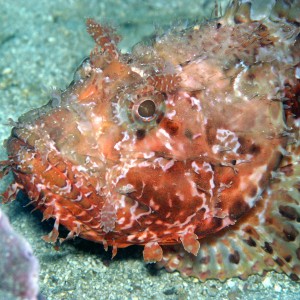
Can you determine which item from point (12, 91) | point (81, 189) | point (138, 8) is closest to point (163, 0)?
point (138, 8)

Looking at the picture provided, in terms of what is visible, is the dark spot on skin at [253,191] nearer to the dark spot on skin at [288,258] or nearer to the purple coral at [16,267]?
the dark spot on skin at [288,258]

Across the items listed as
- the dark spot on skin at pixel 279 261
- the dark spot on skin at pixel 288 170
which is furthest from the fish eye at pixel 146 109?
the dark spot on skin at pixel 279 261

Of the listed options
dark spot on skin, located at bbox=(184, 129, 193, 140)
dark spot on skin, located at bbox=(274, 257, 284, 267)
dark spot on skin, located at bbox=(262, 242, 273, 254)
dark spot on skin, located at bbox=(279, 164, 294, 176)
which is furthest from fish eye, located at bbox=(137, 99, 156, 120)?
dark spot on skin, located at bbox=(274, 257, 284, 267)

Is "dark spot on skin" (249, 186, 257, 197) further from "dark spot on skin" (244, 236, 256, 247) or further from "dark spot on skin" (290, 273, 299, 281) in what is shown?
"dark spot on skin" (290, 273, 299, 281)

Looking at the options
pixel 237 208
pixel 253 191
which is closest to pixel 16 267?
pixel 237 208

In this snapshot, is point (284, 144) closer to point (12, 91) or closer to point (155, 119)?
point (155, 119)

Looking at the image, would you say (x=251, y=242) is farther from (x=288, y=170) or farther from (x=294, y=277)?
(x=288, y=170)

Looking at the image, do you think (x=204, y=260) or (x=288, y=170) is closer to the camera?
(x=288, y=170)
